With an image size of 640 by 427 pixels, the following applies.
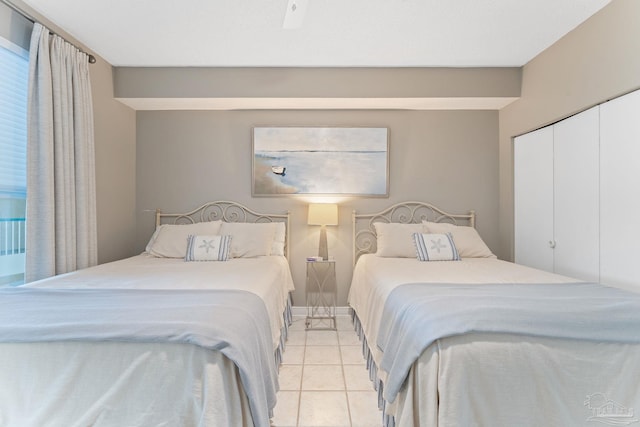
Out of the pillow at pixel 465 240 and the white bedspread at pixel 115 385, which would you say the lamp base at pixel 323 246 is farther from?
the white bedspread at pixel 115 385

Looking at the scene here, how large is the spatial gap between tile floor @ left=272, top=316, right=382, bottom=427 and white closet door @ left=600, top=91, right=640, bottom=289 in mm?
1758

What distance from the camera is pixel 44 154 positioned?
2.47 m

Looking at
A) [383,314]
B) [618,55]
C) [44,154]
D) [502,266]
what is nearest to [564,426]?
[383,314]

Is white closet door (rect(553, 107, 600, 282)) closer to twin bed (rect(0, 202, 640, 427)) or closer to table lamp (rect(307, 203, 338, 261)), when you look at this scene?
twin bed (rect(0, 202, 640, 427))

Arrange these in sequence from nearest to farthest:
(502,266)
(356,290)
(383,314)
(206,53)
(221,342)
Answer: (221,342) < (383,314) < (502,266) < (206,53) < (356,290)

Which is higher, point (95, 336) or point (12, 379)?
point (95, 336)

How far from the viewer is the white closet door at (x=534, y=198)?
315 centimetres

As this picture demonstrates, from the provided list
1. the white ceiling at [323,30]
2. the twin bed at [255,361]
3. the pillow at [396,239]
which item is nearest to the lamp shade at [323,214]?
the pillow at [396,239]

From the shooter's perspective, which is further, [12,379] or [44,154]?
[44,154]

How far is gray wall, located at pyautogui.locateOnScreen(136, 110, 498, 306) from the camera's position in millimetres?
3859

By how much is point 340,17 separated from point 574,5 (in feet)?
5.01

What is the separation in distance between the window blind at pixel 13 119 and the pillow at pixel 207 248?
47.3 inches

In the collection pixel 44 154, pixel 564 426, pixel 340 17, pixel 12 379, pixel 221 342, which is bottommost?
pixel 564 426

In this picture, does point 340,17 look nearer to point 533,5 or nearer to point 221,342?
point 533,5
